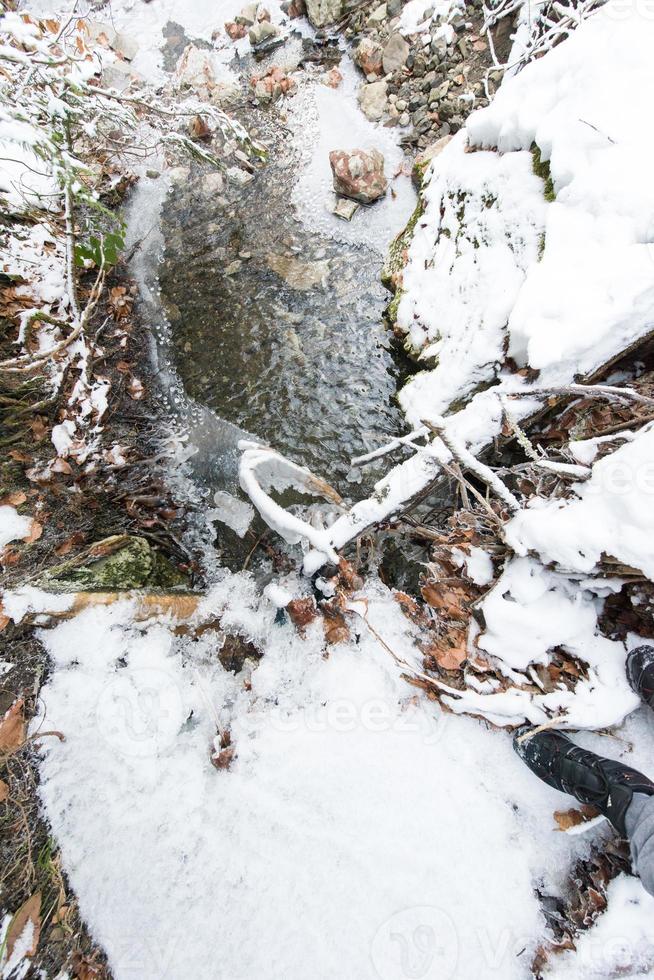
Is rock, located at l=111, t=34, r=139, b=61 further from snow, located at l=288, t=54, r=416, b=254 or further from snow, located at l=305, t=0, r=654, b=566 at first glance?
snow, located at l=305, t=0, r=654, b=566

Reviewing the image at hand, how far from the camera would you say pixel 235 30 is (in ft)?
16.9

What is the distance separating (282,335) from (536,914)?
359cm

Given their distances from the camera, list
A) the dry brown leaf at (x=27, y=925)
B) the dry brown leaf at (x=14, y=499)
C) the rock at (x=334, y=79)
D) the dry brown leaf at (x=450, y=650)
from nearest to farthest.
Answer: the dry brown leaf at (x=27, y=925)
the dry brown leaf at (x=450, y=650)
the dry brown leaf at (x=14, y=499)
the rock at (x=334, y=79)

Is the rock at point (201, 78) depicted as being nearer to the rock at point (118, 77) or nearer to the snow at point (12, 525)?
the rock at point (118, 77)

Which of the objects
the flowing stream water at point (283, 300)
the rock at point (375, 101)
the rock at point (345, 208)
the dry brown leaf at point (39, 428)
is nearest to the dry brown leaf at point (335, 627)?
the flowing stream water at point (283, 300)

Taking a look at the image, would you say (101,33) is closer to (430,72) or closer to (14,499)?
(430,72)

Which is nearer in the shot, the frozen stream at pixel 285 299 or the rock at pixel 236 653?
the rock at pixel 236 653

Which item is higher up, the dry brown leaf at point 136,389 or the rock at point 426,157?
the rock at point 426,157

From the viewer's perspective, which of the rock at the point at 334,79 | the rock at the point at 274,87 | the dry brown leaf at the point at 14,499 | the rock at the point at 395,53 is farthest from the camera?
the rock at the point at 274,87

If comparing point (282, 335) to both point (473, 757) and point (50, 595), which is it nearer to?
point (50, 595)

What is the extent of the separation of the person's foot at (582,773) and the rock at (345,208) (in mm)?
4005

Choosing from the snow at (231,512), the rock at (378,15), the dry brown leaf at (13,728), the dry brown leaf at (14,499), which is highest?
the rock at (378,15)

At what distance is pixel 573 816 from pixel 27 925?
2227 millimetres

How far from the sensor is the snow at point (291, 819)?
1690 millimetres
